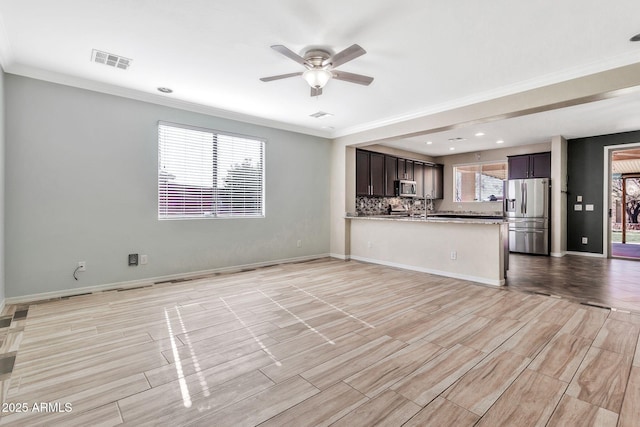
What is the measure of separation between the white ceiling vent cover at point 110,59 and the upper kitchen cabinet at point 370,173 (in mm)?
4507

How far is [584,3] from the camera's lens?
2.27 metres

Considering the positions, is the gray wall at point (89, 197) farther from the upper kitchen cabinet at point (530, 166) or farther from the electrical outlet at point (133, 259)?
the upper kitchen cabinet at point (530, 166)

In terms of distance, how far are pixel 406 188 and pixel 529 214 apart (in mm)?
2802

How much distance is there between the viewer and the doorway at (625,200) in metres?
8.47

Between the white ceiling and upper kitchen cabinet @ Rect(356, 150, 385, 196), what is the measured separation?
2.33m

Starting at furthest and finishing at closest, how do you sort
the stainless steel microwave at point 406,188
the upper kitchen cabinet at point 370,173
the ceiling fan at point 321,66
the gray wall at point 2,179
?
the stainless steel microwave at point 406,188 < the upper kitchen cabinet at point 370,173 < the gray wall at point 2,179 < the ceiling fan at point 321,66

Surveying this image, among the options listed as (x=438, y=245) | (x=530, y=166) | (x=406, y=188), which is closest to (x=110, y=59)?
(x=438, y=245)

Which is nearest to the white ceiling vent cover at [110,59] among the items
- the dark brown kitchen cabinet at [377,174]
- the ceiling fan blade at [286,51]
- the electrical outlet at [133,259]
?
the ceiling fan blade at [286,51]

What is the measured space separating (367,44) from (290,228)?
3664 mm

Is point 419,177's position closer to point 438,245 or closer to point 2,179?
point 438,245

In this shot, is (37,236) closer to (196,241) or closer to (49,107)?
(49,107)

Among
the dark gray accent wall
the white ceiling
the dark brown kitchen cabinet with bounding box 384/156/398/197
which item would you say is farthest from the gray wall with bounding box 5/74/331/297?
the dark gray accent wall

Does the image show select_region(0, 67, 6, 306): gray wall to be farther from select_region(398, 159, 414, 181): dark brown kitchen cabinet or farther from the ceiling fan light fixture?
select_region(398, 159, 414, 181): dark brown kitchen cabinet

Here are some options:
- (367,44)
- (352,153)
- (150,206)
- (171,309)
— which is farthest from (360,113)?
(171,309)
